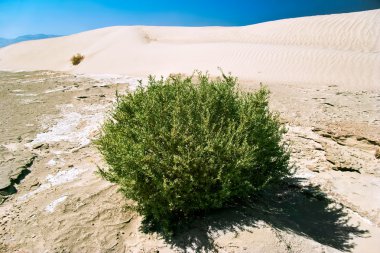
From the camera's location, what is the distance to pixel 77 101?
1041cm

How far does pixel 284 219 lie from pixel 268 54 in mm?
13943

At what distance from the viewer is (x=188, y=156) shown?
3658 mm

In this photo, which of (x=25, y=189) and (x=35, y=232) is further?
(x=25, y=189)

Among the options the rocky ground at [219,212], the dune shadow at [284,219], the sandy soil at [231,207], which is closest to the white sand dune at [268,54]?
the sandy soil at [231,207]

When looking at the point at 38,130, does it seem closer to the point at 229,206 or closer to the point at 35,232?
the point at 35,232

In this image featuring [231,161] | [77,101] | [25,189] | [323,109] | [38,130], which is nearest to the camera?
[231,161]

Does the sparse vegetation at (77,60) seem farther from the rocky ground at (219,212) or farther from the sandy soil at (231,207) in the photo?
the rocky ground at (219,212)

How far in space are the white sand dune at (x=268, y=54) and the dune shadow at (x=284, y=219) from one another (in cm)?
807

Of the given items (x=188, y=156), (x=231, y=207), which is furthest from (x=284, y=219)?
(x=188, y=156)

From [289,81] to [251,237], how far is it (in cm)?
1070

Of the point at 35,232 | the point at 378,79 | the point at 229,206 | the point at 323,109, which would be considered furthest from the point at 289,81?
the point at 35,232

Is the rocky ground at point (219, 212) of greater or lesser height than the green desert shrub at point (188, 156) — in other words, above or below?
below

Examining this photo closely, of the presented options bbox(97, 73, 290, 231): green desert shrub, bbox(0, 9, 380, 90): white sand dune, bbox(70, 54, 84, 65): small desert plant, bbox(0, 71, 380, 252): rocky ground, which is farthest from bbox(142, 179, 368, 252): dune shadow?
bbox(70, 54, 84, 65): small desert plant

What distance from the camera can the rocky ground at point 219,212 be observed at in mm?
3807
